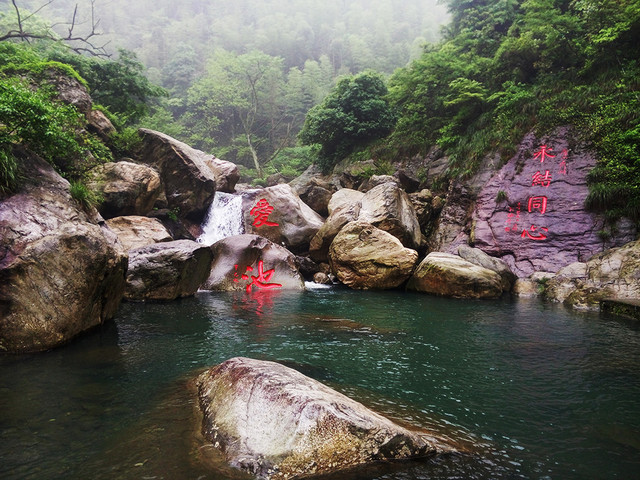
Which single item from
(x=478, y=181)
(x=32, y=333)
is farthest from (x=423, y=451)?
(x=478, y=181)

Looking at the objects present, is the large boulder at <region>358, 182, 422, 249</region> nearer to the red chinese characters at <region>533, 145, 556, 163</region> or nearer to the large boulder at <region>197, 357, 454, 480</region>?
the red chinese characters at <region>533, 145, 556, 163</region>

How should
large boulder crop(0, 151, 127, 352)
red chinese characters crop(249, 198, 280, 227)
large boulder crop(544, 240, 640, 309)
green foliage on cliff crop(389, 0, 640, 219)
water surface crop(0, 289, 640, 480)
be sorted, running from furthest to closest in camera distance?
red chinese characters crop(249, 198, 280, 227) < green foliage on cliff crop(389, 0, 640, 219) < large boulder crop(544, 240, 640, 309) < large boulder crop(0, 151, 127, 352) < water surface crop(0, 289, 640, 480)

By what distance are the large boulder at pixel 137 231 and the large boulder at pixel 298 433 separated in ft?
28.9

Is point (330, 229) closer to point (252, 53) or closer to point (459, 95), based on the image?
point (459, 95)

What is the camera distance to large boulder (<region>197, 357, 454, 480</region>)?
2600mm

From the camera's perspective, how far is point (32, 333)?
5082 mm

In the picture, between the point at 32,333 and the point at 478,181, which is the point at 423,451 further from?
the point at 478,181

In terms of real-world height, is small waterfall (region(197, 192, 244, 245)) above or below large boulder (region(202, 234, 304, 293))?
above

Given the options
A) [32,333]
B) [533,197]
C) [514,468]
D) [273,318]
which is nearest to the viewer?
[514,468]

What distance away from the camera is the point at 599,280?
9867mm

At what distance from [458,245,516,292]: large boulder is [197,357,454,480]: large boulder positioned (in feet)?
32.5

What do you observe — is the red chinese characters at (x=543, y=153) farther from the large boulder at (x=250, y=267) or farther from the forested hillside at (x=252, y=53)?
the forested hillside at (x=252, y=53)

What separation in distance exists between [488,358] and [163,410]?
15.3 ft

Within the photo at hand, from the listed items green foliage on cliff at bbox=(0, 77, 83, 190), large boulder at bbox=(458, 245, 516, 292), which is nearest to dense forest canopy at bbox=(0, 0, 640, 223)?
large boulder at bbox=(458, 245, 516, 292)
